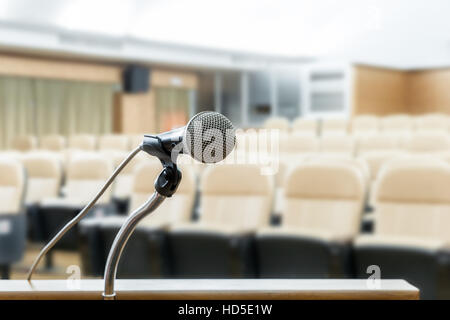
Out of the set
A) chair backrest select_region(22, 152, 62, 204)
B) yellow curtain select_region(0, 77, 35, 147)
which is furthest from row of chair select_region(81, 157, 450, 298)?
yellow curtain select_region(0, 77, 35, 147)

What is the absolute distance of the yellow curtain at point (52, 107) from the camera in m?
11.4

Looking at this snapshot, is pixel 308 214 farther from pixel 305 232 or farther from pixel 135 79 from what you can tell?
pixel 135 79

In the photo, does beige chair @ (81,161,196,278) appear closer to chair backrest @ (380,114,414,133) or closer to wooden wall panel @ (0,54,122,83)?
chair backrest @ (380,114,414,133)

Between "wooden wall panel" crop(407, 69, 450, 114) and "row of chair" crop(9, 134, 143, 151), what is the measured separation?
26.9 ft

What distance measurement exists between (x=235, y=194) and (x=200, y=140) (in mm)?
3123

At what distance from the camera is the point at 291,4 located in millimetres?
13125

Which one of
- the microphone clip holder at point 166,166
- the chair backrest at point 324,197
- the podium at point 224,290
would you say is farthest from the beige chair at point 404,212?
the microphone clip holder at point 166,166

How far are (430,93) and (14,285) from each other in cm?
1493

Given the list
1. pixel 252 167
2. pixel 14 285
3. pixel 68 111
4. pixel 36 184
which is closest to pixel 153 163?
pixel 252 167

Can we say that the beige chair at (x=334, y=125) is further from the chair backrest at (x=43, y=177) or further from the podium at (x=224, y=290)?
the podium at (x=224, y=290)

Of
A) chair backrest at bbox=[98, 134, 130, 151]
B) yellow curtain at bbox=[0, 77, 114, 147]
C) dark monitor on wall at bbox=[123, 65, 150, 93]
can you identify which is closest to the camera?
chair backrest at bbox=[98, 134, 130, 151]

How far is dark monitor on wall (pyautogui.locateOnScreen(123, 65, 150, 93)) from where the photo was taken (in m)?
12.8

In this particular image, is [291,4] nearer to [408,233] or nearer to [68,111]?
[68,111]

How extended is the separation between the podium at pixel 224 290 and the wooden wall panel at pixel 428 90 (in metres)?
14.6
